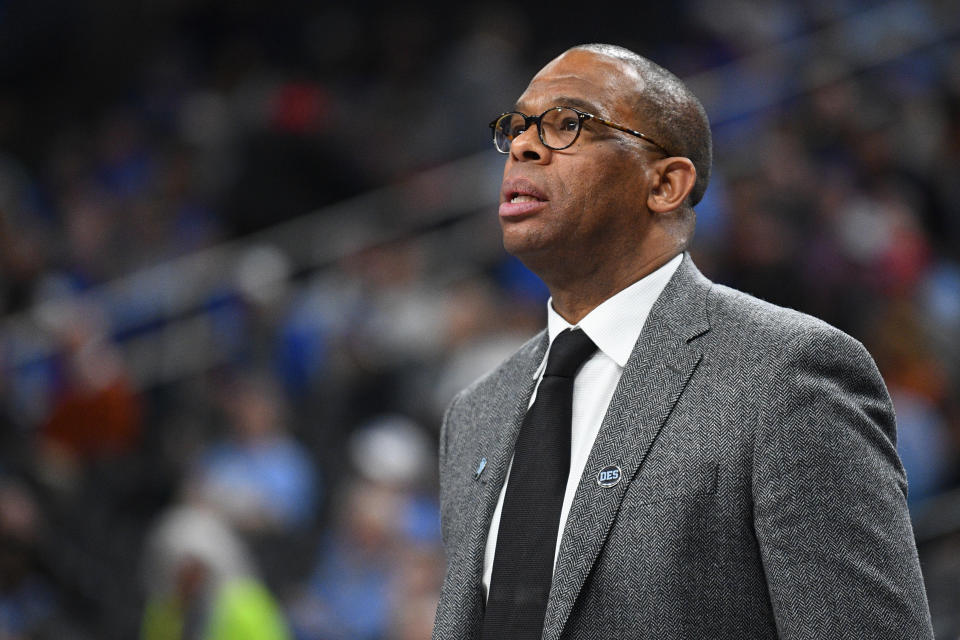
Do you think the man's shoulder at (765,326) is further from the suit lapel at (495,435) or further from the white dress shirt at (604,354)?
the suit lapel at (495,435)

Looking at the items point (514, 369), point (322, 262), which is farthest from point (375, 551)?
point (514, 369)

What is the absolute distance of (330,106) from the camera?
9.54 m

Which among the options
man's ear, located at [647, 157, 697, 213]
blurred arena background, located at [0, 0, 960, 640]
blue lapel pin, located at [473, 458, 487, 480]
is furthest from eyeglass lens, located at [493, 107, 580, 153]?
blurred arena background, located at [0, 0, 960, 640]

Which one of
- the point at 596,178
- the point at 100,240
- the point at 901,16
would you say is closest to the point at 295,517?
the point at 100,240

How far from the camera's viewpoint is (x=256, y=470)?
20.9ft

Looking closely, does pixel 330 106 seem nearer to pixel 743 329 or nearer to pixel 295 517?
pixel 295 517

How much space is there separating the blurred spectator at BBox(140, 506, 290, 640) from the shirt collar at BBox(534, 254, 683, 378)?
3667 mm

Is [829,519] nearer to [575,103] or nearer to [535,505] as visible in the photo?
[535,505]

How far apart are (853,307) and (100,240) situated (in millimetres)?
4563

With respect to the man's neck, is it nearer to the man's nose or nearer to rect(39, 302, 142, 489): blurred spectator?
the man's nose

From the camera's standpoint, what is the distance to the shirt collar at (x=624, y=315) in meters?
2.05

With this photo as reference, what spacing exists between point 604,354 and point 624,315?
0.22ft

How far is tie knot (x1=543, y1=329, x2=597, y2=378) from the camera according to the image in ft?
6.76

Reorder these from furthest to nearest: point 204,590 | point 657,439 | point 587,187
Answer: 1. point 204,590
2. point 587,187
3. point 657,439
